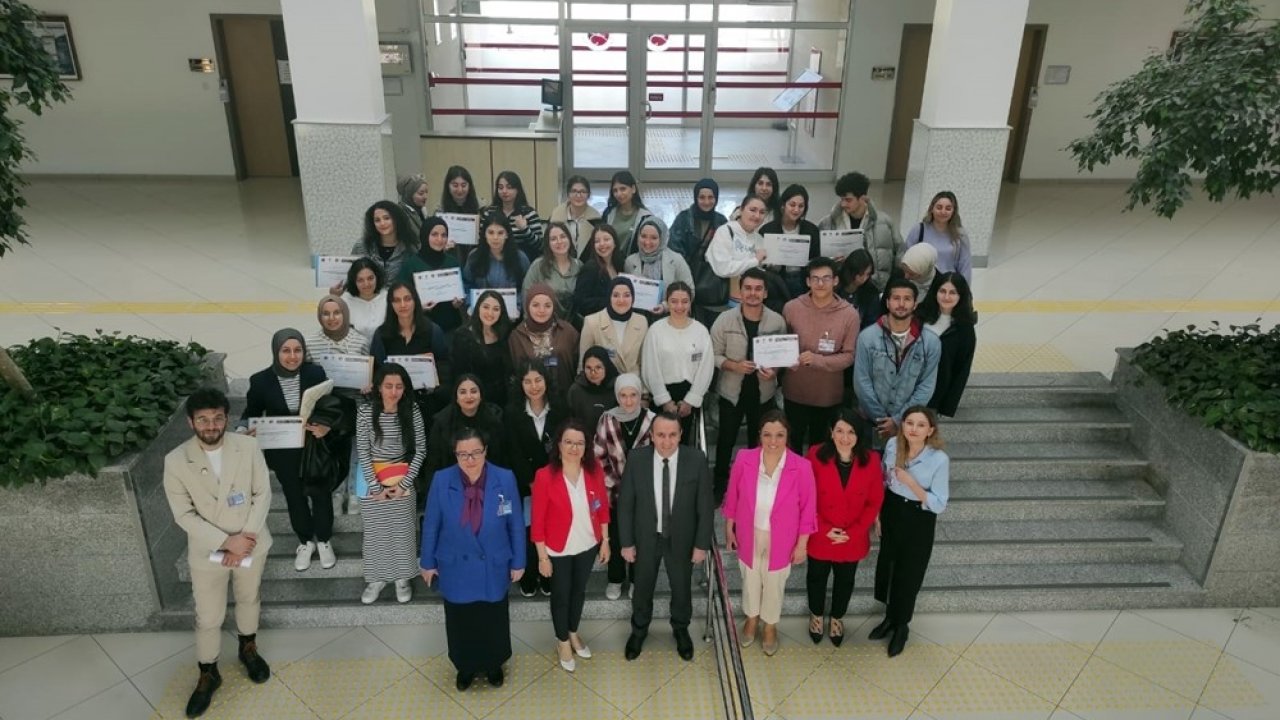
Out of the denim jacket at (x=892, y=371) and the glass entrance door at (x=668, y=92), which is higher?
the glass entrance door at (x=668, y=92)

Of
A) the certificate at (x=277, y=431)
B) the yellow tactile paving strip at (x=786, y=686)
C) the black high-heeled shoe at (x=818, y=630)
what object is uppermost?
the certificate at (x=277, y=431)

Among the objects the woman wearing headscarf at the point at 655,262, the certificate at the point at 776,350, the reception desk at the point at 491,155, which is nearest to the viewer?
the certificate at the point at 776,350

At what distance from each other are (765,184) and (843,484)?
2523mm

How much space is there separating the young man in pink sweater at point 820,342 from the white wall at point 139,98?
10086 millimetres

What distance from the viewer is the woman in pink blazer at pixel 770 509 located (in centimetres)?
448

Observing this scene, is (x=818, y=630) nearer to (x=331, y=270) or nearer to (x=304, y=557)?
(x=304, y=557)

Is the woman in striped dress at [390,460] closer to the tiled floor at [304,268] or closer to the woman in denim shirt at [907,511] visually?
the woman in denim shirt at [907,511]

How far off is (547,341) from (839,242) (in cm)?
221

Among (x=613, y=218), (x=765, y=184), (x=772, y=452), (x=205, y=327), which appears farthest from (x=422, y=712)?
(x=205, y=327)

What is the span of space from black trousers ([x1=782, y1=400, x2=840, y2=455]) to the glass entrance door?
26.5 feet

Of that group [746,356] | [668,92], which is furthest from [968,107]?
[668,92]

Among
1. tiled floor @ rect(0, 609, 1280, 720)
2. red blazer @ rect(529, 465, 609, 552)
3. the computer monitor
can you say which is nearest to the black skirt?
tiled floor @ rect(0, 609, 1280, 720)

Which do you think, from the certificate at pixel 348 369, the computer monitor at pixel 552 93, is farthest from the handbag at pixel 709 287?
the computer monitor at pixel 552 93

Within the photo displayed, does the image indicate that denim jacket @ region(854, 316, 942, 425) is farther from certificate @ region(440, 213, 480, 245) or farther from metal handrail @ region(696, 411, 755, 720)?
certificate @ region(440, 213, 480, 245)
